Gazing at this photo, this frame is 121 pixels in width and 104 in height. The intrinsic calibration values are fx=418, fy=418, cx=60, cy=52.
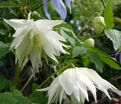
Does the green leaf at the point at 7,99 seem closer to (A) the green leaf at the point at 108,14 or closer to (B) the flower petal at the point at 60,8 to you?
(B) the flower petal at the point at 60,8

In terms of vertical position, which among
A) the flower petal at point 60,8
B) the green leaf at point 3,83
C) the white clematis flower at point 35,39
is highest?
the flower petal at point 60,8

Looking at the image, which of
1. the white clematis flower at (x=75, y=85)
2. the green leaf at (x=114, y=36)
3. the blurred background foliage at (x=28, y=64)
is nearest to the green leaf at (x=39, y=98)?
the blurred background foliage at (x=28, y=64)

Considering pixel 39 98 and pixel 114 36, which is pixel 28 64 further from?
pixel 114 36

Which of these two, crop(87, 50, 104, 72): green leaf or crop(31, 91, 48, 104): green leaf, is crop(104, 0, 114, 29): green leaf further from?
crop(31, 91, 48, 104): green leaf

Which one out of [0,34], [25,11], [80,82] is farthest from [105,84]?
[0,34]

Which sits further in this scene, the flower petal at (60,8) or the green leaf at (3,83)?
the green leaf at (3,83)

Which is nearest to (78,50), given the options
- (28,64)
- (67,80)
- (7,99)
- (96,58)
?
(96,58)

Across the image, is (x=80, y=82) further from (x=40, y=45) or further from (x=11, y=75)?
(x=11, y=75)
